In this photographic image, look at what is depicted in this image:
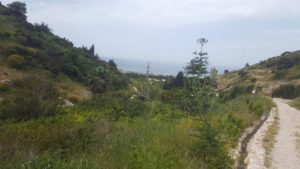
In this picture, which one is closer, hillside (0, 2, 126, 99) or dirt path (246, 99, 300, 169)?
dirt path (246, 99, 300, 169)

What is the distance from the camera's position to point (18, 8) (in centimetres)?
8988

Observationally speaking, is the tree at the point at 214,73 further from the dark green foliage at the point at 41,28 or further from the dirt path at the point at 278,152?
the dark green foliage at the point at 41,28

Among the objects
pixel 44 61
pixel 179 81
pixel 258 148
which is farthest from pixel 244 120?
pixel 179 81

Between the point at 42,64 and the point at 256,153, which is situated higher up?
the point at 42,64

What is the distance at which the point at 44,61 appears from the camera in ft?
208

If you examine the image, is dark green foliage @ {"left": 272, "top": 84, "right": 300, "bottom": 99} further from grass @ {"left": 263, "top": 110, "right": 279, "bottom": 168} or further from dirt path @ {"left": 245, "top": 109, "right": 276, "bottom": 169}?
dirt path @ {"left": 245, "top": 109, "right": 276, "bottom": 169}

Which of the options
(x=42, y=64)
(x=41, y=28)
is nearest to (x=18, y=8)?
(x=41, y=28)

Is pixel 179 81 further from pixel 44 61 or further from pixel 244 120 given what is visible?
pixel 244 120

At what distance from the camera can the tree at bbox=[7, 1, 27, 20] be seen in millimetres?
88125

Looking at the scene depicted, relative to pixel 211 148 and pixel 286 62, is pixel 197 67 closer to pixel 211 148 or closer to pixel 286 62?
pixel 211 148

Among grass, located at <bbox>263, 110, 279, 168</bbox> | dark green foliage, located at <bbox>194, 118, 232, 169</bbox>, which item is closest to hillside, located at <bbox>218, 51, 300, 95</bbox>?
grass, located at <bbox>263, 110, 279, 168</bbox>

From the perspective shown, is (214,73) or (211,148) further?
(214,73)

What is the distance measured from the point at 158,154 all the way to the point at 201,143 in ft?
5.99

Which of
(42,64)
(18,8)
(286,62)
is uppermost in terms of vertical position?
(18,8)
